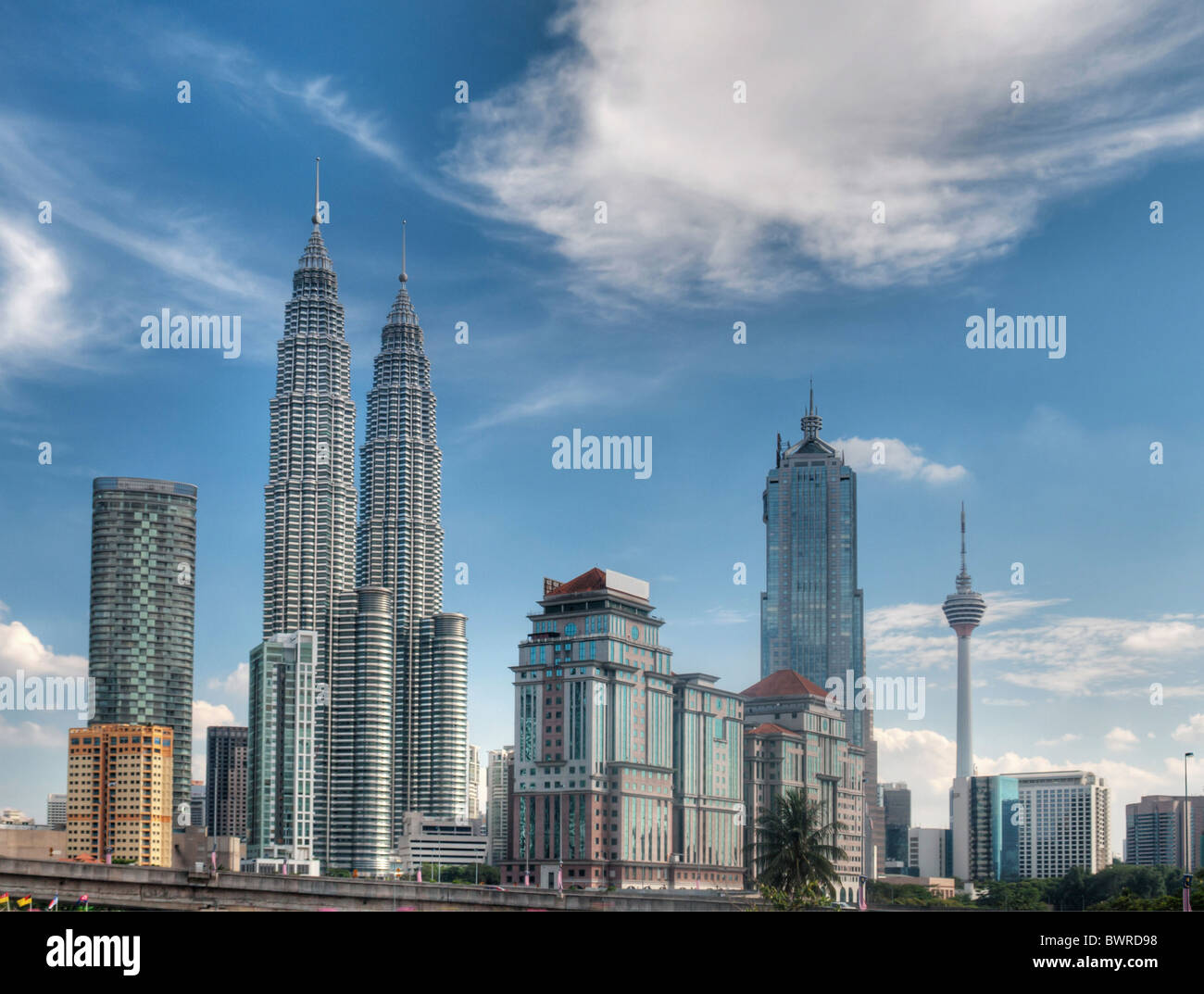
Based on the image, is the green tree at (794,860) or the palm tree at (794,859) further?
the palm tree at (794,859)

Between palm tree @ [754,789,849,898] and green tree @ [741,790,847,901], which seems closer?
green tree @ [741,790,847,901]
